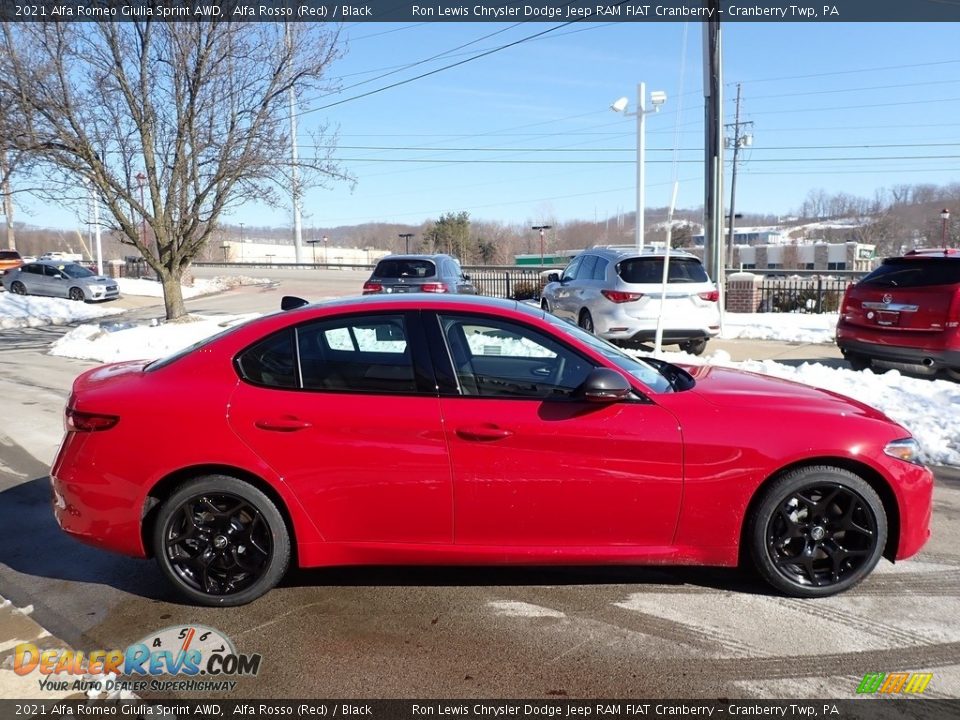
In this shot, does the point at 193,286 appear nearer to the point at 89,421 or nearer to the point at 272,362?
the point at 89,421

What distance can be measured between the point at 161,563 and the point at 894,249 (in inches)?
3428

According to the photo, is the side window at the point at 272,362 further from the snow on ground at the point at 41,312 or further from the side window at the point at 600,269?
the snow on ground at the point at 41,312

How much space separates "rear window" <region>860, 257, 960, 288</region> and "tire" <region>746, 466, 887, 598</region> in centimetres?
574

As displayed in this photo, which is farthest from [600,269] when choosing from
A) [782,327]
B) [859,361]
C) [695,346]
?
[782,327]

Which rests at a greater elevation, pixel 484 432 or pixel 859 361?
pixel 484 432

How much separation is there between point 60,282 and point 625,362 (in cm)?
3132

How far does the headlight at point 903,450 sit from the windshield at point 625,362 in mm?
1106

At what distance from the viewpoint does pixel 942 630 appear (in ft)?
11.4

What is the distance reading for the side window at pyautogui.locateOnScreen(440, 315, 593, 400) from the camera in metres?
3.73

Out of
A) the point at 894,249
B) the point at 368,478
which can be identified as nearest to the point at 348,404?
the point at 368,478

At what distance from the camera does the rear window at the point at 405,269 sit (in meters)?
15.1

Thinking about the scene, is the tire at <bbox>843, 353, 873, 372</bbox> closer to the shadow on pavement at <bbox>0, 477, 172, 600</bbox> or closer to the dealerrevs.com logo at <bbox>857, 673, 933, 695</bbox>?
the dealerrevs.com logo at <bbox>857, 673, 933, 695</bbox>

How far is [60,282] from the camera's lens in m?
29.7

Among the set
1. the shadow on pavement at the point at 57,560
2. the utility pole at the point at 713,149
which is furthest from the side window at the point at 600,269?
the shadow on pavement at the point at 57,560
